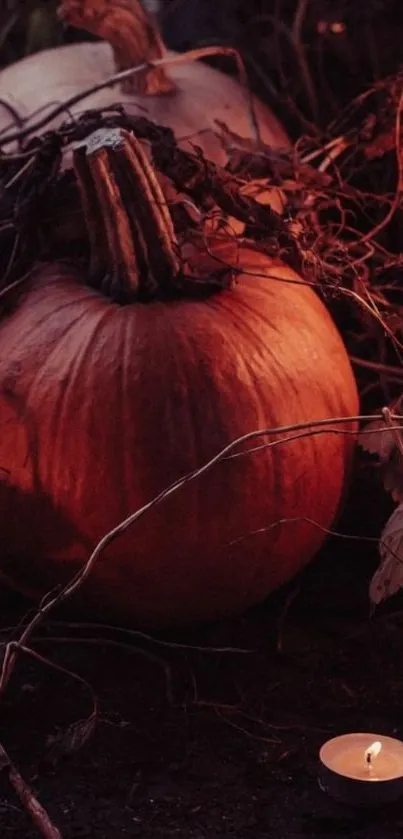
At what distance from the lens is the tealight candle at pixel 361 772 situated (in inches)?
35.1

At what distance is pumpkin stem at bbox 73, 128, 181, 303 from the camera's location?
1097 millimetres

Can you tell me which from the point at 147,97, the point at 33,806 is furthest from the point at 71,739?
the point at 147,97

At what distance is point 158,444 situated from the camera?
108 cm

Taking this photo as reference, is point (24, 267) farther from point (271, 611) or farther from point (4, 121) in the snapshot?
point (271, 611)

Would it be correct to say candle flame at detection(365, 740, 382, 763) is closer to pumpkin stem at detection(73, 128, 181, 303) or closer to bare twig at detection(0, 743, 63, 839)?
bare twig at detection(0, 743, 63, 839)

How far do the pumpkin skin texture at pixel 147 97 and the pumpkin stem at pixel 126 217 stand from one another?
0.68ft

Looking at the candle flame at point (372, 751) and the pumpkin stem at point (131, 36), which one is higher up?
the pumpkin stem at point (131, 36)

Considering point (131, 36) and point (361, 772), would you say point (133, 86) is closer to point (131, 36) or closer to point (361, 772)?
point (131, 36)

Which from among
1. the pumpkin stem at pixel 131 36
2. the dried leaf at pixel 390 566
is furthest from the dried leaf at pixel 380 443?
the pumpkin stem at pixel 131 36

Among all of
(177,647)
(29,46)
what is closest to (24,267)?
(177,647)

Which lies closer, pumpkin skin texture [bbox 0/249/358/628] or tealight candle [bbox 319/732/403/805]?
tealight candle [bbox 319/732/403/805]

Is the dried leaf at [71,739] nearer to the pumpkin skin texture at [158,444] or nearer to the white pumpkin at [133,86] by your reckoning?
the pumpkin skin texture at [158,444]

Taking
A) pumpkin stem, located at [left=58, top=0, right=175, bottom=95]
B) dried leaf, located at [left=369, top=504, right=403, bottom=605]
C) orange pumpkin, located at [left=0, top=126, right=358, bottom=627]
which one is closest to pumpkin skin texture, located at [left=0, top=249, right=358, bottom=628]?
orange pumpkin, located at [left=0, top=126, right=358, bottom=627]

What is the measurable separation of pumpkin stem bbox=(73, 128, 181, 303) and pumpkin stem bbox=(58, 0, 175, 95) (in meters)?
0.30
